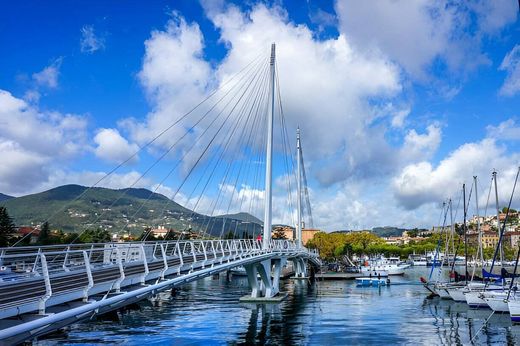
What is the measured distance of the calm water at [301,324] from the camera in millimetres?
28938

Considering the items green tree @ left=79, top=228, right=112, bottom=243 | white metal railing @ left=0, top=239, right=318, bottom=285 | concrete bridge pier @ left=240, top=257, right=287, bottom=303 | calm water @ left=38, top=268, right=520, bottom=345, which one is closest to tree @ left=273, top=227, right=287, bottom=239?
green tree @ left=79, top=228, right=112, bottom=243

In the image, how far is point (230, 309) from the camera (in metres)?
44.2

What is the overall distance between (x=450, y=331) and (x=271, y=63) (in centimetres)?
3000

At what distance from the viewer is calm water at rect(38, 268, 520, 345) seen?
28938 mm

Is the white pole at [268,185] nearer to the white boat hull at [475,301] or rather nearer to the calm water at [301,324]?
the calm water at [301,324]

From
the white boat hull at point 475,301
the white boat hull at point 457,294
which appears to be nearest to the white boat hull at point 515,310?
the white boat hull at point 475,301

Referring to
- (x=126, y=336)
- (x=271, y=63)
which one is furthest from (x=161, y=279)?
(x=271, y=63)

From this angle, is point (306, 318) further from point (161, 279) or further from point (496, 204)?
point (496, 204)

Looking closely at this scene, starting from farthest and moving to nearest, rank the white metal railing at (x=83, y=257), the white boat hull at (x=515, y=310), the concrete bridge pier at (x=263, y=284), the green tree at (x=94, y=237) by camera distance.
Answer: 1. the green tree at (x=94, y=237)
2. the concrete bridge pier at (x=263, y=284)
3. the white boat hull at (x=515, y=310)
4. the white metal railing at (x=83, y=257)

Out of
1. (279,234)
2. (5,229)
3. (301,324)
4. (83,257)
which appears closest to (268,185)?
(301,324)

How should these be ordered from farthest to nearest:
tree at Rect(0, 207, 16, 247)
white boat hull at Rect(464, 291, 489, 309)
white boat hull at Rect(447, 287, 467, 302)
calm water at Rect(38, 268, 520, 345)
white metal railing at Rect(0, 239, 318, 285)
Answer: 1. tree at Rect(0, 207, 16, 247)
2. white boat hull at Rect(447, 287, 467, 302)
3. white boat hull at Rect(464, 291, 489, 309)
4. calm water at Rect(38, 268, 520, 345)
5. white metal railing at Rect(0, 239, 318, 285)

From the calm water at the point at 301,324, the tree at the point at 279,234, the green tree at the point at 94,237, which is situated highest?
the tree at the point at 279,234

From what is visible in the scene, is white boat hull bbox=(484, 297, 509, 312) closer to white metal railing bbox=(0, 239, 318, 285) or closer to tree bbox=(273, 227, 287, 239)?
white metal railing bbox=(0, 239, 318, 285)

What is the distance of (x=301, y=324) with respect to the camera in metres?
36.0
